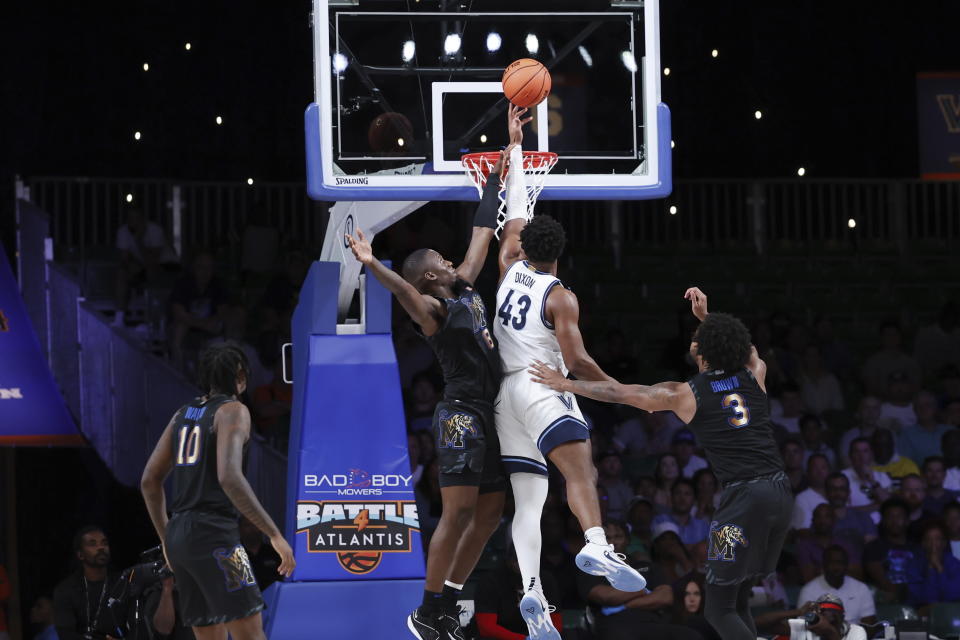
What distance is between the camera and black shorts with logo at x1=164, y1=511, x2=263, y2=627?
7.34m

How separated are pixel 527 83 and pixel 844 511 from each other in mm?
5818

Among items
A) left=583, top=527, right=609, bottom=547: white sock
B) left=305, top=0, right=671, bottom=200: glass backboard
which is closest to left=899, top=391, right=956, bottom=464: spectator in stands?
left=305, top=0, right=671, bottom=200: glass backboard

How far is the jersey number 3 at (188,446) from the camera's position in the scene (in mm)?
7387

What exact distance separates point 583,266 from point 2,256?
7148 mm

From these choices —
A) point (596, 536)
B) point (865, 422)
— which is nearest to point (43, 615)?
point (596, 536)

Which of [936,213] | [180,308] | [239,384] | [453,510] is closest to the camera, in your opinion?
[239,384]

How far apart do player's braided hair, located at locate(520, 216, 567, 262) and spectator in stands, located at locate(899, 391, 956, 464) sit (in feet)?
23.3

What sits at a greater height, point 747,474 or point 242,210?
point 242,210

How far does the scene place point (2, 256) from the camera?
1282cm

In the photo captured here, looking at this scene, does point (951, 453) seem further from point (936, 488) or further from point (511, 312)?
point (511, 312)

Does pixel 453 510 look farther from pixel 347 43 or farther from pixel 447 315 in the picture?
pixel 347 43

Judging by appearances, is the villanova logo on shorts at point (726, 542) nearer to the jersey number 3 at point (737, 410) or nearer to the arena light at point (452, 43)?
the jersey number 3 at point (737, 410)

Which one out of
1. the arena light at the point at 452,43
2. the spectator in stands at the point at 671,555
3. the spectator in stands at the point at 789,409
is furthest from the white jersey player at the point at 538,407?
the spectator in stands at the point at 789,409

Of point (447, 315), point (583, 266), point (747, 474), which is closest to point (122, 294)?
point (583, 266)
